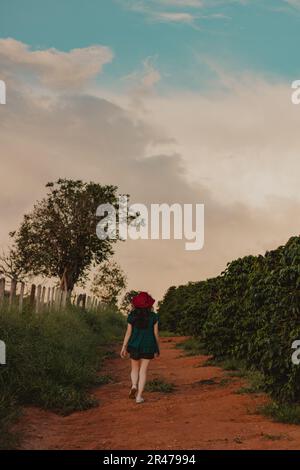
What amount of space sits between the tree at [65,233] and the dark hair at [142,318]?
30833mm

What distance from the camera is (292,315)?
9.54 metres

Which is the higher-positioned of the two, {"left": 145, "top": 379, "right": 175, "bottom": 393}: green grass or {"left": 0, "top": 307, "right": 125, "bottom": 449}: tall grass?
{"left": 0, "top": 307, "right": 125, "bottom": 449}: tall grass

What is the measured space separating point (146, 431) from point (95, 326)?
59.7ft

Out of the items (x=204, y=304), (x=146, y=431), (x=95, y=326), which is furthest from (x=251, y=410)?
(x=95, y=326)

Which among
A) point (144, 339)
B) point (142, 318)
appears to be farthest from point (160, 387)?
point (142, 318)

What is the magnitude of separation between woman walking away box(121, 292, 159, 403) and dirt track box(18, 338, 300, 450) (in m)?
0.54

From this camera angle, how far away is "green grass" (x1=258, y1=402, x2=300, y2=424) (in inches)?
346

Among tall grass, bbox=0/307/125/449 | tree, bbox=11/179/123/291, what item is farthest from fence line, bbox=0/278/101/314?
tree, bbox=11/179/123/291

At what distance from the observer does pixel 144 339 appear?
11070 mm

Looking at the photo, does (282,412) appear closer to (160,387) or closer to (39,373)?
(160,387)

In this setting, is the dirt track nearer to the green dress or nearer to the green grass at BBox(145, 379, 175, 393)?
the green grass at BBox(145, 379, 175, 393)

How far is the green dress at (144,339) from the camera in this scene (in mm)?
10984
